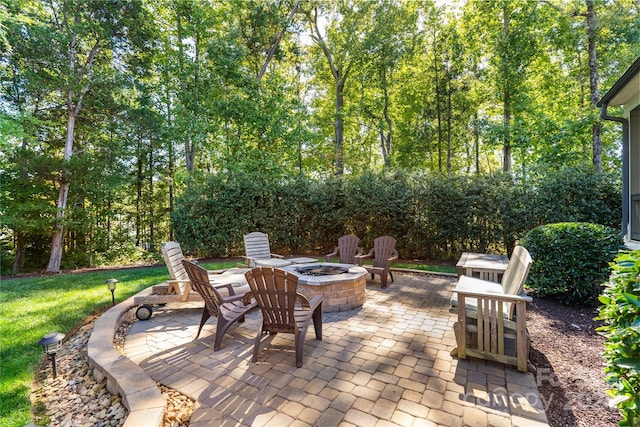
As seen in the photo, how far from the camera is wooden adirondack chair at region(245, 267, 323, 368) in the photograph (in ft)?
9.43

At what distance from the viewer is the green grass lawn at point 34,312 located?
2.45 m

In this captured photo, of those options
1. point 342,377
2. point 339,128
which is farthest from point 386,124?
point 342,377

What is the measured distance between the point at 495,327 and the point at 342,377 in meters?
1.60

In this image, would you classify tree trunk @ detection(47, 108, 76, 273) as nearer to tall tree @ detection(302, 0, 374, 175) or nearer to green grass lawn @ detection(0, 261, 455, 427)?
green grass lawn @ detection(0, 261, 455, 427)

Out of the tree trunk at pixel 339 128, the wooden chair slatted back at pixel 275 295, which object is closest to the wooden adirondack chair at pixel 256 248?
the wooden chair slatted back at pixel 275 295

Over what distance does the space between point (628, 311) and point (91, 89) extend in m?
14.4

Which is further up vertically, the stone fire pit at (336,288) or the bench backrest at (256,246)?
the bench backrest at (256,246)

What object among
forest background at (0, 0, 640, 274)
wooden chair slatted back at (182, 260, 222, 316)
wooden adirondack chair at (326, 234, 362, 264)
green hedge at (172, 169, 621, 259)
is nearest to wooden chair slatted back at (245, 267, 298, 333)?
wooden chair slatted back at (182, 260, 222, 316)

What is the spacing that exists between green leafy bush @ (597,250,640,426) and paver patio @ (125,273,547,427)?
871 mm

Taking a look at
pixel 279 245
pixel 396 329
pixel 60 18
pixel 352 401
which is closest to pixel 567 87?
pixel 279 245

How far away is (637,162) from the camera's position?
→ 607 cm

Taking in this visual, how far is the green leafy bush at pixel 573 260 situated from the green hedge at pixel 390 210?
2679 millimetres

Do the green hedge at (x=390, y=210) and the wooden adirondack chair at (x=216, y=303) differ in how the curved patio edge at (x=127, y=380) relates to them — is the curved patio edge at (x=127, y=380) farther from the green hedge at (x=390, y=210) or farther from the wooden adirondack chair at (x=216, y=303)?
the green hedge at (x=390, y=210)

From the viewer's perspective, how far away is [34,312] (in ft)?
13.9
